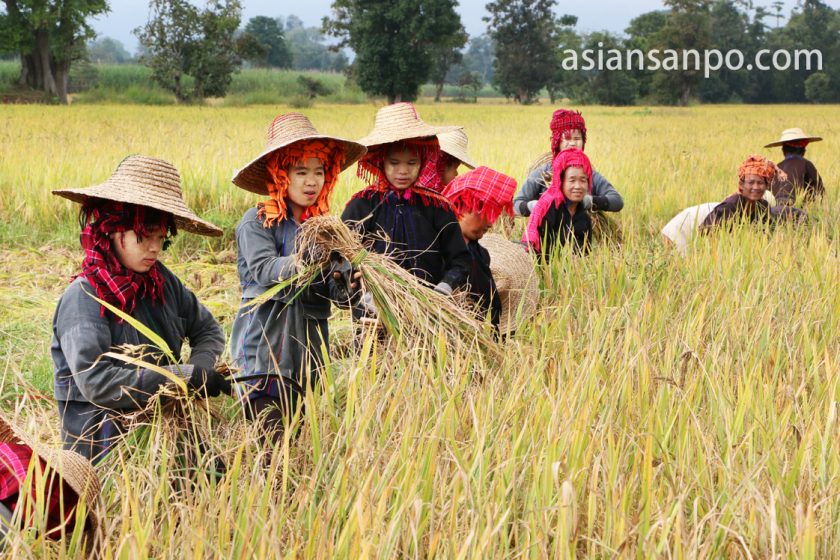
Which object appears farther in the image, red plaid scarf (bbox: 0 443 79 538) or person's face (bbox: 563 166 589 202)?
person's face (bbox: 563 166 589 202)

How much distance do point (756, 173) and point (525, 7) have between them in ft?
215

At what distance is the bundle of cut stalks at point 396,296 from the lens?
249cm

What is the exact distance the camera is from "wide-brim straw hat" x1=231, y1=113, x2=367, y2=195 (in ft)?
9.47

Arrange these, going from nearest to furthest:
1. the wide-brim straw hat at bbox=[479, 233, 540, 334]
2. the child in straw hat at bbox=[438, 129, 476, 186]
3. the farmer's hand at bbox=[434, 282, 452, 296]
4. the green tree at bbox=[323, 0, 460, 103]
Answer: the farmer's hand at bbox=[434, 282, 452, 296], the wide-brim straw hat at bbox=[479, 233, 540, 334], the child in straw hat at bbox=[438, 129, 476, 186], the green tree at bbox=[323, 0, 460, 103]

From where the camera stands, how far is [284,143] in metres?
2.85

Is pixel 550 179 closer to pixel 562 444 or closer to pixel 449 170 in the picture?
pixel 449 170

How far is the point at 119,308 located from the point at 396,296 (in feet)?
2.48

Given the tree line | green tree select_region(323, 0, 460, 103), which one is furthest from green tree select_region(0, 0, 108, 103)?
green tree select_region(323, 0, 460, 103)

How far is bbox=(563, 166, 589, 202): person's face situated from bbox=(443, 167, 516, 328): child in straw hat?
1124 millimetres

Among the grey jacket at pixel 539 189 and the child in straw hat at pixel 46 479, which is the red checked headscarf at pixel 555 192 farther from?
the child in straw hat at pixel 46 479

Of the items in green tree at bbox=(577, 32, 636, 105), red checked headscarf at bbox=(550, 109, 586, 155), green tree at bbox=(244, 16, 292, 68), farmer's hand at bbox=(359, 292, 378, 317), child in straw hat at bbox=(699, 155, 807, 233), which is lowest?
farmer's hand at bbox=(359, 292, 378, 317)

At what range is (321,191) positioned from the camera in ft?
9.75

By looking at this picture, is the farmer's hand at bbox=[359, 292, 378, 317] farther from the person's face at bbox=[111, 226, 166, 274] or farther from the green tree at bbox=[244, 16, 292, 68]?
the green tree at bbox=[244, 16, 292, 68]

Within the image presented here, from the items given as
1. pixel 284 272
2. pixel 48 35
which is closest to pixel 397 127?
pixel 284 272
